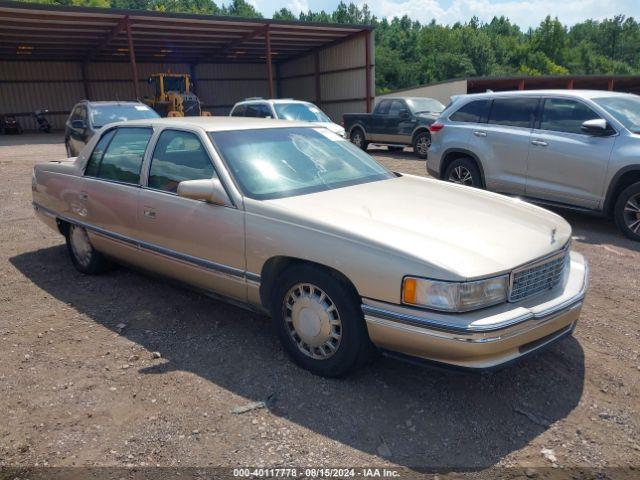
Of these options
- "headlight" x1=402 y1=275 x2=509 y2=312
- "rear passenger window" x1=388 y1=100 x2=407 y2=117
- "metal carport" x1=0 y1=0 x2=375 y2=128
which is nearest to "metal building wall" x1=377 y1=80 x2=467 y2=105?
"metal carport" x1=0 y1=0 x2=375 y2=128

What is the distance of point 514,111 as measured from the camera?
7.51 metres

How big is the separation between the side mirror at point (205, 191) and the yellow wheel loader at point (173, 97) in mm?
20624

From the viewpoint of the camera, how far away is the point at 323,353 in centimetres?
329

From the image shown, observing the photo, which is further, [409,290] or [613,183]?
[613,183]

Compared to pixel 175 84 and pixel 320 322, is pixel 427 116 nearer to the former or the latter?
pixel 320 322

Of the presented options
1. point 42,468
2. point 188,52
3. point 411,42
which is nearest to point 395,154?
point 42,468

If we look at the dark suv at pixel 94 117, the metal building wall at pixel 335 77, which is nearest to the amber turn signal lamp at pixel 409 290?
the dark suv at pixel 94 117

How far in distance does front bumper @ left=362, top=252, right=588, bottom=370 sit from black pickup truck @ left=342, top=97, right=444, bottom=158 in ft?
40.8

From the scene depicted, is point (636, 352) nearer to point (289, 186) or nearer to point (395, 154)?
point (289, 186)

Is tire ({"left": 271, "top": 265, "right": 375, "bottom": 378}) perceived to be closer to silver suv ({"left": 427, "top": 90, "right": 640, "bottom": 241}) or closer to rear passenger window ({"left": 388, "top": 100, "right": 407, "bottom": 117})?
silver suv ({"left": 427, "top": 90, "right": 640, "bottom": 241})

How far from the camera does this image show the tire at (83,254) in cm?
510

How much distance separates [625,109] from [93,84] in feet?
106

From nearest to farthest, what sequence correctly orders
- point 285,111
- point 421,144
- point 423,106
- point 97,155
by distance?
point 97,155
point 285,111
point 421,144
point 423,106

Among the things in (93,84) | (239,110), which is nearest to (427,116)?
(239,110)
